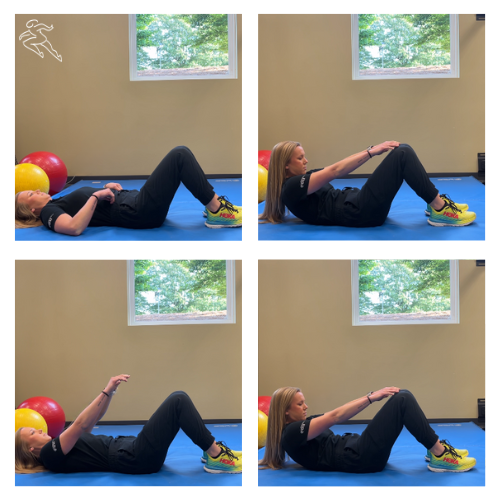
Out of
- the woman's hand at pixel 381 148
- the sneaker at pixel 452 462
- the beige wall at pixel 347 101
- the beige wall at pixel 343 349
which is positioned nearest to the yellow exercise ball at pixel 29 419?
the beige wall at pixel 343 349

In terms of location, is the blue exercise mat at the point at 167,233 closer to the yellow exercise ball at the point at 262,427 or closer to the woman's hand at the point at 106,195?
the woman's hand at the point at 106,195

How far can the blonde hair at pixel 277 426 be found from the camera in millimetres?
3289

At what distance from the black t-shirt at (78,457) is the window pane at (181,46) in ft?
11.1

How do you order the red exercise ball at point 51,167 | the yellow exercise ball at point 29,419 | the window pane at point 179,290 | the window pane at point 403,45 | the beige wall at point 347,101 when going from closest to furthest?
the yellow exercise ball at point 29,419
the red exercise ball at point 51,167
the window pane at point 179,290
the beige wall at point 347,101
the window pane at point 403,45

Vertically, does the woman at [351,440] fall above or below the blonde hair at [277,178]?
below

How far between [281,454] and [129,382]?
5.87ft

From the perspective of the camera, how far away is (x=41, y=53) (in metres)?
5.29

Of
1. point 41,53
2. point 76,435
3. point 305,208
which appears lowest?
point 76,435

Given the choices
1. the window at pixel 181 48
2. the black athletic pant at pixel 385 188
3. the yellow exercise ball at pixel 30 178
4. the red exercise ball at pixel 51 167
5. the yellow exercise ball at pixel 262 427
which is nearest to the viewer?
the black athletic pant at pixel 385 188

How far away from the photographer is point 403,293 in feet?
15.9

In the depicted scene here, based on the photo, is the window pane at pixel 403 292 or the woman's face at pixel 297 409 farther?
the window pane at pixel 403 292

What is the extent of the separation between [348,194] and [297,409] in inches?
49.8
